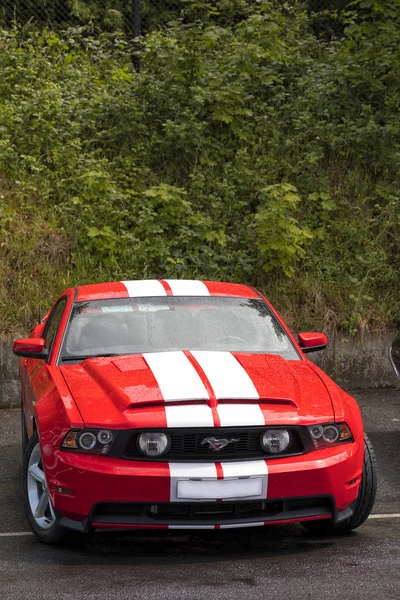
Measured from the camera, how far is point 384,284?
1191 cm

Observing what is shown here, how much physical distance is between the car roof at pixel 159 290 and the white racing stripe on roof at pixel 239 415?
5.82 feet

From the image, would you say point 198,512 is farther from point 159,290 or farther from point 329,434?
point 159,290

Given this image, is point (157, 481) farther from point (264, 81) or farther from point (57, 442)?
point (264, 81)

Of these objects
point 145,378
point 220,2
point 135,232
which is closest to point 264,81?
point 220,2

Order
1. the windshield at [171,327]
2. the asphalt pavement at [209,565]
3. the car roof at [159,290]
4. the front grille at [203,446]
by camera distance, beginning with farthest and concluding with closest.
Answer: the car roof at [159,290] → the windshield at [171,327] → the front grille at [203,446] → the asphalt pavement at [209,565]

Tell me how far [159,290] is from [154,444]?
6.61 ft

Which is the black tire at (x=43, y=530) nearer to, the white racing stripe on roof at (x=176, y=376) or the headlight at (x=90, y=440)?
the headlight at (x=90, y=440)

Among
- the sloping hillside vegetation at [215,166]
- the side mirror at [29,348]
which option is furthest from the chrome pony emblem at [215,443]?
the sloping hillside vegetation at [215,166]

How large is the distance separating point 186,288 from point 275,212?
4.96m

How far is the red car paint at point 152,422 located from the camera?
16.9 ft

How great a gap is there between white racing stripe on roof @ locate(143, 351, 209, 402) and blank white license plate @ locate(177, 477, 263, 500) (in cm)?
45

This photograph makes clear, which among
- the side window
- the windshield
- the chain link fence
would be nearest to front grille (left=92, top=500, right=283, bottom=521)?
the windshield

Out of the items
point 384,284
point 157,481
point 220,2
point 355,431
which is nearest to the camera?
point 157,481

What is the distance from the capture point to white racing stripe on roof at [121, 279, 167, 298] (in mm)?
7031
